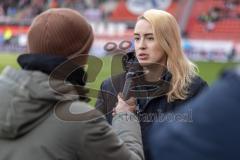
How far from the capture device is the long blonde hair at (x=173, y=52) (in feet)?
10.7

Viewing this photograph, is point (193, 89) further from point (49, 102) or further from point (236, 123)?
point (236, 123)

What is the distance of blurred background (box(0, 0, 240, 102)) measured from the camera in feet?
80.6

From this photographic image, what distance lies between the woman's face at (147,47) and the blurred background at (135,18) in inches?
783

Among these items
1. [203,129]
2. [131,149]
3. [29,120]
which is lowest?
[131,149]

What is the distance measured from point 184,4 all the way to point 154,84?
28.3m

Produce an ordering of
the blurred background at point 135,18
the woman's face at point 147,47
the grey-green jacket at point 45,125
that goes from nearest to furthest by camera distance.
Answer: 1. the grey-green jacket at point 45,125
2. the woman's face at point 147,47
3. the blurred background at point 135,18

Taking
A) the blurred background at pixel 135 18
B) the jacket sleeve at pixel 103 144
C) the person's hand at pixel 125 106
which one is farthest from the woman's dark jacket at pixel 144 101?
the blurred background at pixel 135 18

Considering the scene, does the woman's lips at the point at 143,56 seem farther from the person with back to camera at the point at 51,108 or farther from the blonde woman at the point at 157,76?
the person with back to camera at the point at 51,108

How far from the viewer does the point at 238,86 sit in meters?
1.32

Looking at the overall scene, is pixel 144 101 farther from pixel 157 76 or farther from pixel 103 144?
pixel 103 144

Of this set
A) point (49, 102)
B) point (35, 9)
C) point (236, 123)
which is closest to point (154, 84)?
point (49, 102)

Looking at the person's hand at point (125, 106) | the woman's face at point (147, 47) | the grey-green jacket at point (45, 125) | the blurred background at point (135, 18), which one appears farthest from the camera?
the blurred background at point (135, 18)

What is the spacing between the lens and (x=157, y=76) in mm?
3416

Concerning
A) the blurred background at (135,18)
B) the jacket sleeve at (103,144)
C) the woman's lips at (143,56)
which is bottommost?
the blurred background at (135,18)
